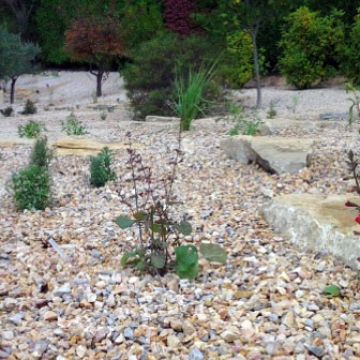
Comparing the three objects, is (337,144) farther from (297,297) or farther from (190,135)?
(297,297)

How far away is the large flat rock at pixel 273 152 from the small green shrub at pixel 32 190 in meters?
1.51

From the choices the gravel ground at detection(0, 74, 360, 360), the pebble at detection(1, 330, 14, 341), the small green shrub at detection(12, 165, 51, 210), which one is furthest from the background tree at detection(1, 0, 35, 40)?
the pebble at detection(1, 330, 14, 341)

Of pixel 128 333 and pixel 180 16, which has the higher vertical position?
pixel 180 16

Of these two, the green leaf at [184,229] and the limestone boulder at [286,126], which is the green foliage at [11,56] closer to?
the limestone boulder at [286,126]

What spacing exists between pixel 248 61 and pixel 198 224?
11.7m

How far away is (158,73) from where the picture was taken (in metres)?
11.2

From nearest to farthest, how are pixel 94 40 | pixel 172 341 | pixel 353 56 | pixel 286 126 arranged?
pixel 172 341 < pixel 286 126 < pixel 353 56 < pixel 94 40

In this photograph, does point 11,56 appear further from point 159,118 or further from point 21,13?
point 159,118

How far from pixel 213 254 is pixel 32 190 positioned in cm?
172

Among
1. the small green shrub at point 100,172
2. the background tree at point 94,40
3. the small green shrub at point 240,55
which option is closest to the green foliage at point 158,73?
the small green shrub at point 240,55

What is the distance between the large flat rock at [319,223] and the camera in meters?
3.03

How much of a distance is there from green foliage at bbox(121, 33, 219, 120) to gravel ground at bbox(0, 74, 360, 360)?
6631 millimetres

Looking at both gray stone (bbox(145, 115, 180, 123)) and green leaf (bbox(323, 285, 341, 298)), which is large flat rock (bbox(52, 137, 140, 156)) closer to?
gray stone (bbox(145, 115, 180, 123))

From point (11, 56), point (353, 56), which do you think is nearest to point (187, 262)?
point (353, 56)
